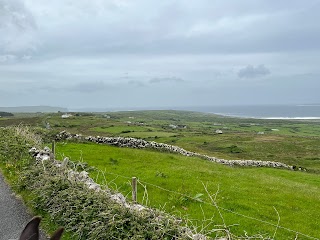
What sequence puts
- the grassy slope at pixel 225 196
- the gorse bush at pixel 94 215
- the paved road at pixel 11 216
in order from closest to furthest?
the gorse bush at pixel 94 215 < the paved road at pixel 11 216 < the grassy slope at pixel 225 196

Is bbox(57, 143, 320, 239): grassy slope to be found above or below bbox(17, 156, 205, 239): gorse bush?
below

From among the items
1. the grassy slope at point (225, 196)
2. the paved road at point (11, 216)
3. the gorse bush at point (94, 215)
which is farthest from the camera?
the grassy slope at point (225, 196)

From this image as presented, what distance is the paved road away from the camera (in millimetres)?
11953

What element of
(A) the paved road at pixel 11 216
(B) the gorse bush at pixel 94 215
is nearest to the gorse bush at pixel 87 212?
(B) the gorse bush at pixel 94 215

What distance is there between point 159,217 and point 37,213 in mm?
6255

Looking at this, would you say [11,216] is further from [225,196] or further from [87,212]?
[225,196]

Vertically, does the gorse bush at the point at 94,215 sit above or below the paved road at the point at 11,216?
above

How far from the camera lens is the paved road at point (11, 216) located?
39.2 ft

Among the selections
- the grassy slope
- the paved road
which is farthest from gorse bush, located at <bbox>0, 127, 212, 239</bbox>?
the grassy slope

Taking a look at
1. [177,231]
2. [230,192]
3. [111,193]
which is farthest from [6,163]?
[177,231]

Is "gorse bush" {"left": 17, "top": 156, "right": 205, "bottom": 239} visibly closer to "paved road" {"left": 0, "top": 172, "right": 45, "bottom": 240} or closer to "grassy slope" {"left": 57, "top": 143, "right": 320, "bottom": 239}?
"paved road" {"left": 0, "top": 172, "right": 45, "bottom": 240}

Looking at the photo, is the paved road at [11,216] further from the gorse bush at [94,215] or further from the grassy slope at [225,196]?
the grassy slope at [225,196]

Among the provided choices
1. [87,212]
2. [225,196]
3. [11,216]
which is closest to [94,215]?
[87,212]

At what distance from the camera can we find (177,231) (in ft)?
32.6
